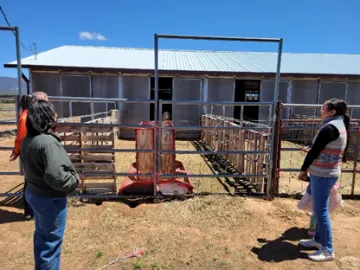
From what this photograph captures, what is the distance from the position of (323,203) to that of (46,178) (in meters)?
2.68

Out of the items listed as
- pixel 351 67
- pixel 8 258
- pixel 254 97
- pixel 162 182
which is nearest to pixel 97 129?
pixel 162 182

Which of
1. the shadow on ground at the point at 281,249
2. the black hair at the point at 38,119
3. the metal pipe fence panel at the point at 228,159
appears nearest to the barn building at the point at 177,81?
the metal pipe fence panel at the point at 228,159

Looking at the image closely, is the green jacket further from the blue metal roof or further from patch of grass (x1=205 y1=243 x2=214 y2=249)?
the blue metal roof

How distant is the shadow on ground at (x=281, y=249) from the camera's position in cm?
309

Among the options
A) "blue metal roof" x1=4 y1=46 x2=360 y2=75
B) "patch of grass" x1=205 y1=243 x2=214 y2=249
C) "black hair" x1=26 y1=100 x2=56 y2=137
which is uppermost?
"blue metal roof" x1=4 y1=46 x2=360 y2=75

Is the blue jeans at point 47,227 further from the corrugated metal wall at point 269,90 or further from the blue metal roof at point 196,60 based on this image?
the corrugated metal wall at point 269,90

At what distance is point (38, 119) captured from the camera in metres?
1.99

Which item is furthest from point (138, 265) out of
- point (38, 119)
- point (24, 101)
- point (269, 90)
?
point (269, 90)

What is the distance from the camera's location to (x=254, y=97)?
15.8 m

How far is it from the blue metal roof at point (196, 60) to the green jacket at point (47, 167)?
33.5 feet

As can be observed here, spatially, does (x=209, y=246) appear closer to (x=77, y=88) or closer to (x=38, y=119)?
(x=38, y=119)

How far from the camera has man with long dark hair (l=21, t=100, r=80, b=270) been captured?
6.46 ft

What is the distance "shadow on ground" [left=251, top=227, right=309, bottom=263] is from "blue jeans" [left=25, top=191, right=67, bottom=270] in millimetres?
2140

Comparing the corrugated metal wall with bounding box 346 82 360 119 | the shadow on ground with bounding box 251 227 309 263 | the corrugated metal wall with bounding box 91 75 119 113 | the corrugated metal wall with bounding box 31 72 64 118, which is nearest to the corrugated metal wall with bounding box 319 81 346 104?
the corrugated metal wall with bounding box 346 82 360 119
